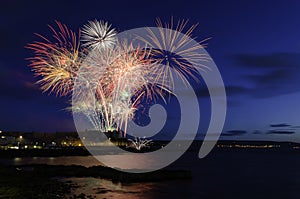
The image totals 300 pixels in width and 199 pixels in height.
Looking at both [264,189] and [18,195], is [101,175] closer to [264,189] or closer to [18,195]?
[18,195]

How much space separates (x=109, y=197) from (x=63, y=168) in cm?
1653

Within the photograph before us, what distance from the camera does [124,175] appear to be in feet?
124

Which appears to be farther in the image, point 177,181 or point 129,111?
point 129,111

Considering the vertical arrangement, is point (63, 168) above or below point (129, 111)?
below

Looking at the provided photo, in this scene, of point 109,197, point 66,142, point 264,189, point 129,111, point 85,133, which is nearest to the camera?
point 109,197

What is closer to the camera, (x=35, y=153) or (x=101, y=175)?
(x=101, y=175)

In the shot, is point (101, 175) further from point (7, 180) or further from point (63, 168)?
point (7, 180)

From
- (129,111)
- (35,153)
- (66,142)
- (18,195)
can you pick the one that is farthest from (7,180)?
(66,142)

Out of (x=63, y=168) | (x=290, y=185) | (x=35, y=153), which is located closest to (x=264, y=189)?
(x=290, y=185)

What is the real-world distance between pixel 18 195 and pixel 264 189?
91.6ft

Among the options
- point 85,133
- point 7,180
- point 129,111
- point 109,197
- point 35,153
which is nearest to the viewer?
point 109,197

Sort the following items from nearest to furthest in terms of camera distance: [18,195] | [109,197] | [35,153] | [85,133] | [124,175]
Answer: [18,195] → [109,197] → [124,175] → [35,153] → [85,133]

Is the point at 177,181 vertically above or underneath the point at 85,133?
underneath

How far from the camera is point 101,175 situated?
40.1 metres
